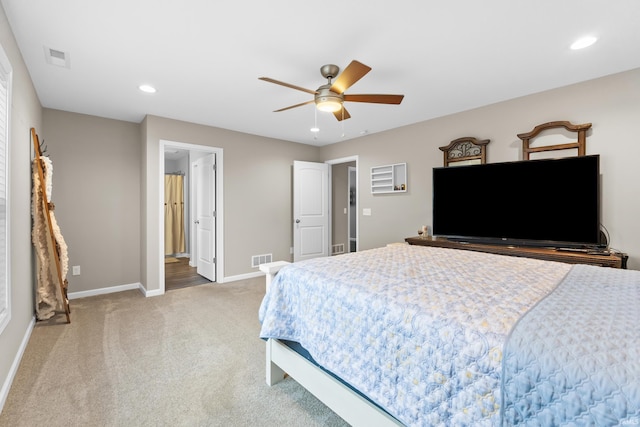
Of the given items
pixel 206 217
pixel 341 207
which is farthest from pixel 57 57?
pixel 341 207

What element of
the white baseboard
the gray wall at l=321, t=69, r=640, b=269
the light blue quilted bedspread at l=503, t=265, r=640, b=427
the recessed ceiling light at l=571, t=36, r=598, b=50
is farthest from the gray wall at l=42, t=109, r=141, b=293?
the recessed ceiling light at l=571, t=36, r=598, b=50

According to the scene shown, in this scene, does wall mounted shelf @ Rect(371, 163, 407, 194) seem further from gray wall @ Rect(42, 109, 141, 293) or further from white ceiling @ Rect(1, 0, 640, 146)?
gray wall @ Rect(42, 109, 141, 293)

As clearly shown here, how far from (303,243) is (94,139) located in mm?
3482

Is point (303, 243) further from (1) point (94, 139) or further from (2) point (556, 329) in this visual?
(2) point (556, 329)

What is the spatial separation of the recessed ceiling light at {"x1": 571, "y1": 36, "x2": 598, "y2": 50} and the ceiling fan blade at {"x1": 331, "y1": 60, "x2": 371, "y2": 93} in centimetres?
160

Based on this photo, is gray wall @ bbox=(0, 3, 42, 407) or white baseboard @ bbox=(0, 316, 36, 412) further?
gray wall @ bbox=(0, 3, 42, 407)

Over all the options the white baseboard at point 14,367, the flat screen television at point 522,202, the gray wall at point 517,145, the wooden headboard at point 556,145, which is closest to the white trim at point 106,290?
the white baseboard at point 14,367

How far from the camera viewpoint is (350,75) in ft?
6.98

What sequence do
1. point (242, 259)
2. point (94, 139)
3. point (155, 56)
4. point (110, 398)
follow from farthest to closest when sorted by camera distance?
point (242, 259)
point (94, 139)
point (155, 56)
point (110, 398)

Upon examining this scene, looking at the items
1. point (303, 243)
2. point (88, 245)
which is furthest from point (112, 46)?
point (303, 243)

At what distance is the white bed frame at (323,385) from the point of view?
1308 mm

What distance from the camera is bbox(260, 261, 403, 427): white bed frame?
131cm

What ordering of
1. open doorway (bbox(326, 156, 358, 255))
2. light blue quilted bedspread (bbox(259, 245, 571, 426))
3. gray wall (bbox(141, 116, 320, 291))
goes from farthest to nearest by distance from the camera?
open doorway (bbox(326, 156, 358, 255)), gray wall (bbox(141, 116, 320, 291)), light blue quilted bedspread (bbox(259, 245, 571, 426))

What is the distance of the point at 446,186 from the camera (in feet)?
11.9
